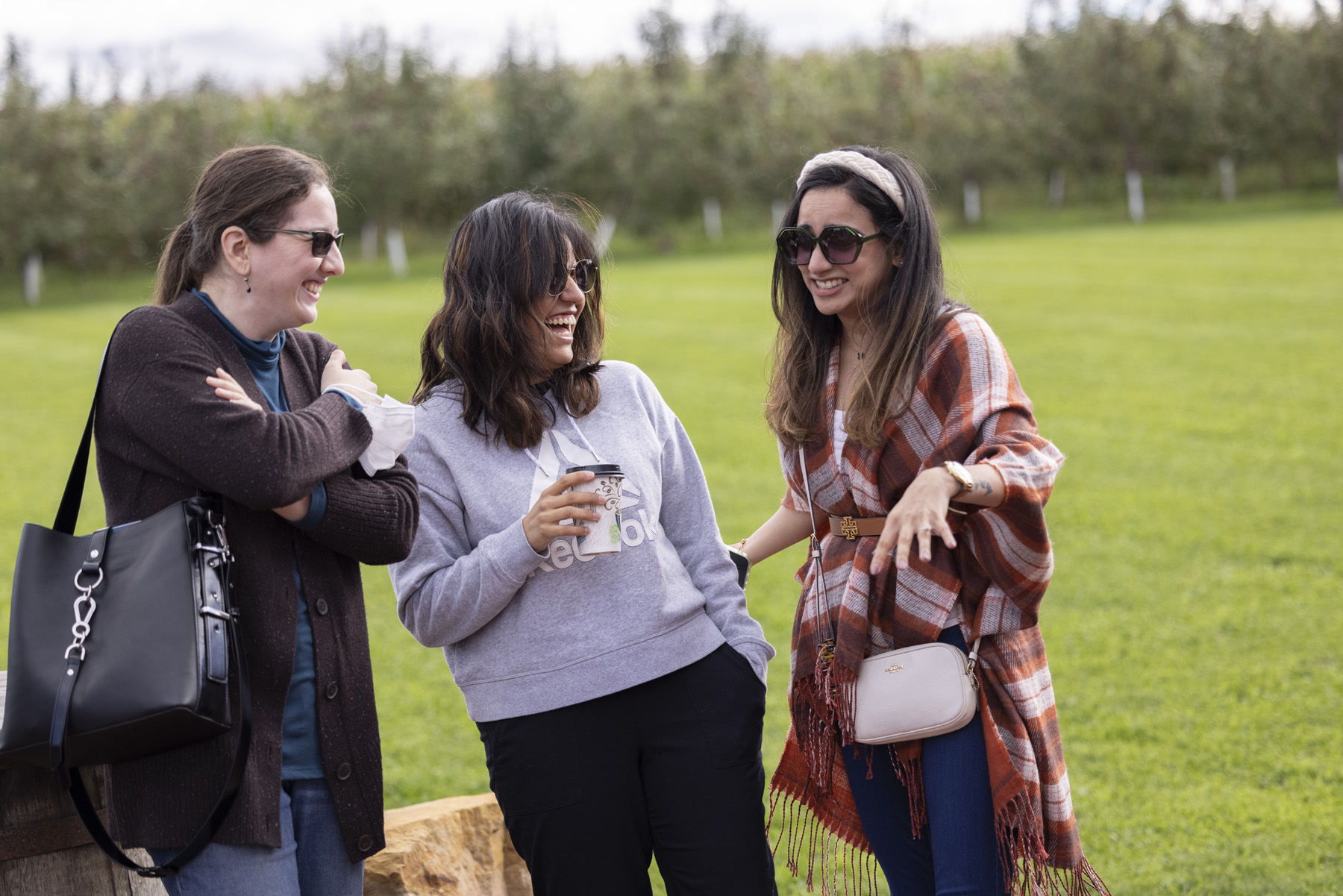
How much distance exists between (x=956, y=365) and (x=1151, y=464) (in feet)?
25.5

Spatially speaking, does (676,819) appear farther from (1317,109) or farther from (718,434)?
(1317,109)

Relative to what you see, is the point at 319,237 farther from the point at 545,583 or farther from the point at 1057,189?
the point at 1057,189

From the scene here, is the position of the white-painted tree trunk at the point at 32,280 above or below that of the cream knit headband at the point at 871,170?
above

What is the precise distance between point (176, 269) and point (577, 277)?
809mm

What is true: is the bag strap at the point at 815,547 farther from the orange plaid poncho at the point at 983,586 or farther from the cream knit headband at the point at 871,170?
the cream knit headband at the point at 871,170

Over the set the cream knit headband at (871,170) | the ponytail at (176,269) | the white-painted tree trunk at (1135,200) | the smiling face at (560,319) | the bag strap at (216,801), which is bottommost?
the bag strap at (216,801)

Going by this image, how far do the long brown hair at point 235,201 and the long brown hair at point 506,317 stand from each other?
378 mm

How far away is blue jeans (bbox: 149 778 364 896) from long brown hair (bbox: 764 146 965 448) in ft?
4.17

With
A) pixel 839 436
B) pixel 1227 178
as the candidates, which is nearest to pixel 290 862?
pixel 839 436

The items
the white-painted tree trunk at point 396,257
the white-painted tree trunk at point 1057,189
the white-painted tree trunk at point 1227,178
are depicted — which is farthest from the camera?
the white-painted tree trunk at point 1057,189

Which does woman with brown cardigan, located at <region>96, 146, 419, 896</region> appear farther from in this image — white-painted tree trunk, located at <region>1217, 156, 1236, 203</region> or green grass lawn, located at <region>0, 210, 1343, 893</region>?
white-painted tree trunk, located at <region>1217, 156, 1236, 203</region>

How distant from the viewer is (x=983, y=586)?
2.42 m

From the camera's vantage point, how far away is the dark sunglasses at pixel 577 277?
2.49 metres

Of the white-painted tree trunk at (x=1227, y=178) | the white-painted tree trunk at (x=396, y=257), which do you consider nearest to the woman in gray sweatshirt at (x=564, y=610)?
the white-painted tree trunk at (x=396, y=257)
